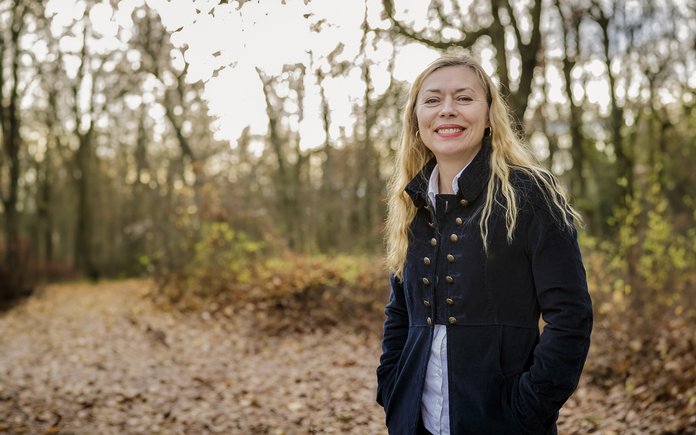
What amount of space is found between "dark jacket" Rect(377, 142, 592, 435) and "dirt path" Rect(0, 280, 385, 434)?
3.39 metres

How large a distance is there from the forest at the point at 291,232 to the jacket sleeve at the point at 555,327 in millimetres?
1065

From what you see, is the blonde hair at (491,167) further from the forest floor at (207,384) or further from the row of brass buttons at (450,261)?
the forest floor at (207,384)

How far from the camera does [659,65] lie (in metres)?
19.6

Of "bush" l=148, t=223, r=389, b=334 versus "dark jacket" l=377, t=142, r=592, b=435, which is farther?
"bush" l=148, t=223, r=389, b=334

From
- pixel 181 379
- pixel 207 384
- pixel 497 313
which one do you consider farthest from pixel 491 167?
pixel 181 379

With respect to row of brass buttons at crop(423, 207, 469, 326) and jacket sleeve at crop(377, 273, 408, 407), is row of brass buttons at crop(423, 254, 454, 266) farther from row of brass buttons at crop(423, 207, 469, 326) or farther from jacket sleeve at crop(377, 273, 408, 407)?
jacket sleeve at crop(377, 273, 408, 407)

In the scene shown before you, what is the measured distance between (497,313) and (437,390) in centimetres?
34

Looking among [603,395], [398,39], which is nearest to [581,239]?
[603,395]

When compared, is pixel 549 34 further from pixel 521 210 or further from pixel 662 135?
pixel 521 210

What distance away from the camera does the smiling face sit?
229cm

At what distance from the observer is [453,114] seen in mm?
2297

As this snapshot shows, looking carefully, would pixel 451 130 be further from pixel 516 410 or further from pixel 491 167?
pixel 516 410

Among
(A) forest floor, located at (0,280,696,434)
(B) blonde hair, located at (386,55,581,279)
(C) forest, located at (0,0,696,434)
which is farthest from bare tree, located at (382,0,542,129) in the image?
(B) blonde hair, located at (386,55,581,279)

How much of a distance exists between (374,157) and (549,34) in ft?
20.0
